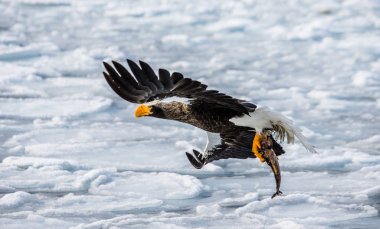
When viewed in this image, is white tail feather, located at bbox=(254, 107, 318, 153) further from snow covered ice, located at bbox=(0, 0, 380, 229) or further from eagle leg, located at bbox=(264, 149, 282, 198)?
snow covered ice, located at bbox=(0, 0, 380, 229)

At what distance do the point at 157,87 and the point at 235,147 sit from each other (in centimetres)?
62

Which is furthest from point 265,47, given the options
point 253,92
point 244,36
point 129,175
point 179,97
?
point 179,97

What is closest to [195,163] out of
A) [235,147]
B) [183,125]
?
[235,147]

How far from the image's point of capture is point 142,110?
4.02 m

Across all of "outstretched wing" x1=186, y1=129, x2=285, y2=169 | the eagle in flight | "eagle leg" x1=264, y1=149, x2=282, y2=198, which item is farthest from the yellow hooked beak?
"eagle leg" x1=264, y1=149, x2=282, y2=198

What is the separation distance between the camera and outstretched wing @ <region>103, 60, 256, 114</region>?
12.1 feet

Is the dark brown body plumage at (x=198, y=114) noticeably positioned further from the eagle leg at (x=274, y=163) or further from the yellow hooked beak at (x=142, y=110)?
the eagle leg at (x=274, y=163)

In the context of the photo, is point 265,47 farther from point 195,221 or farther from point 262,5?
point 195,221

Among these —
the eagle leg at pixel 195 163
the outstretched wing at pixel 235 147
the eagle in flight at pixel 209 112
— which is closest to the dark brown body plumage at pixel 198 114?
the eagle in flight at pixel 209 112

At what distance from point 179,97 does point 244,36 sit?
253 inches

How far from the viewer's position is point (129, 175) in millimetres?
4777

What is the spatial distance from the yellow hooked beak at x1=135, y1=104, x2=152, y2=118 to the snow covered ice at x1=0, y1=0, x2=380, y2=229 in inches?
19.7

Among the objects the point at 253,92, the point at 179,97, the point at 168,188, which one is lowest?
the point at 168,188

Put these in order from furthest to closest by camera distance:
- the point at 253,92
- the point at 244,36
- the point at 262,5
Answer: the point at 262,5, the point at 244,36, the point at 253,92
